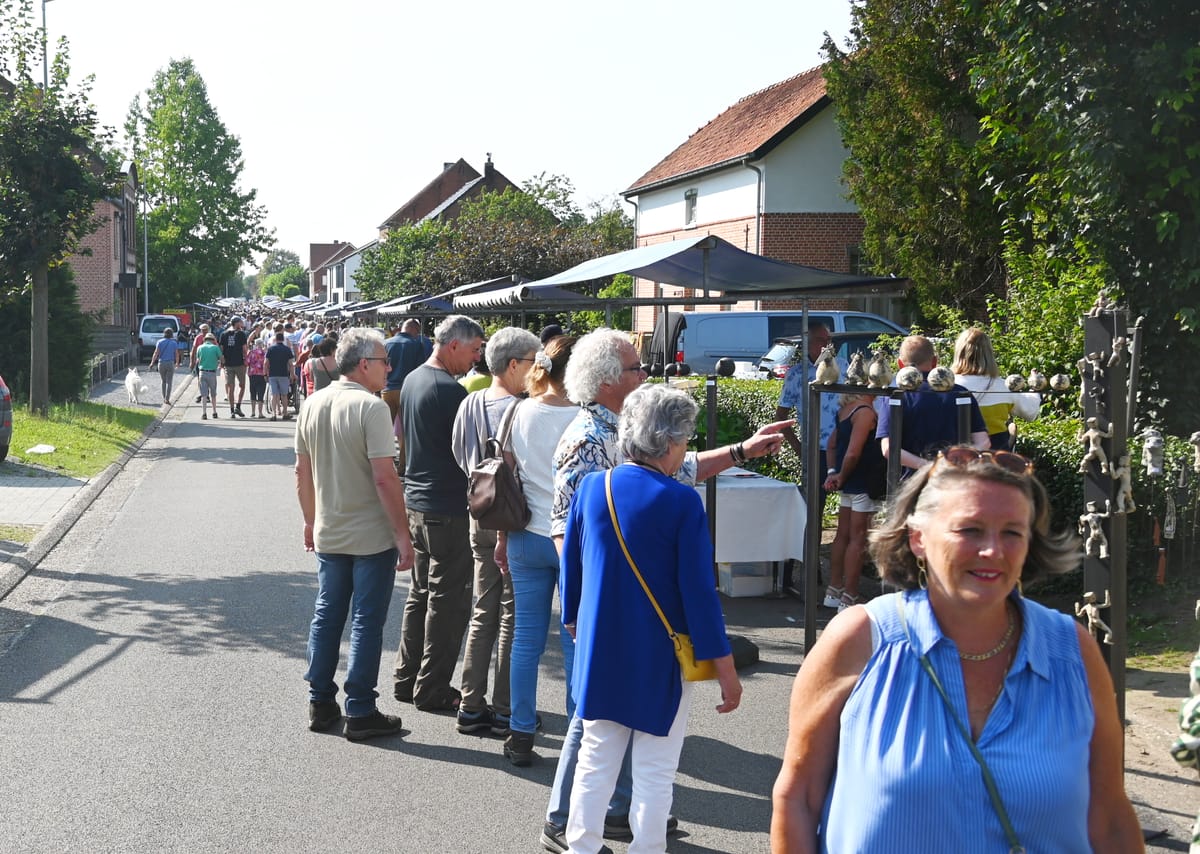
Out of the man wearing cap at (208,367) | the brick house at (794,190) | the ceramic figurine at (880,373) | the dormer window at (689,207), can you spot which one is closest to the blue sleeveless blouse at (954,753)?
the ceramic figurine at (880,373)

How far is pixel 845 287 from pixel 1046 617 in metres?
7.42

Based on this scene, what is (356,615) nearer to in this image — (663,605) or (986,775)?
(663,605)

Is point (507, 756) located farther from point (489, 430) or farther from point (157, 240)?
point (157, 240)

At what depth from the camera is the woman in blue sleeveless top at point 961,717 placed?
2.35 metres

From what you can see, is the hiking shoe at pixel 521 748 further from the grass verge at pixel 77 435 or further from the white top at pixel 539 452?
the grass verge at pixel 77 435

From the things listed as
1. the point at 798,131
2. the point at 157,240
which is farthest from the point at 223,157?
the point at 798,131

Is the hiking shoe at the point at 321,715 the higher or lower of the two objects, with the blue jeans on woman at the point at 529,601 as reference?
lower

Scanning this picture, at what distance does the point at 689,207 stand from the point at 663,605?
33465 mm

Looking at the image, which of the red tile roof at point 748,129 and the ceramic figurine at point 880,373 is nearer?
the ceramic figurine at point 880,373

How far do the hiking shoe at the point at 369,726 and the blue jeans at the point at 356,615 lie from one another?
3 centimetres

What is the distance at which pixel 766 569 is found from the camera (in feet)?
30.1

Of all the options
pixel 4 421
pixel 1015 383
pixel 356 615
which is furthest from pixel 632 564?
pixel 4 421

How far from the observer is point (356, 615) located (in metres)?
6.00

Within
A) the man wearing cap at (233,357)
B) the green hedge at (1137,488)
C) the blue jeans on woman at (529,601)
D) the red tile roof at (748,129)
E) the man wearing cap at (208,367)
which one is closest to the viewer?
the blue jeans on woman at (529,601)
